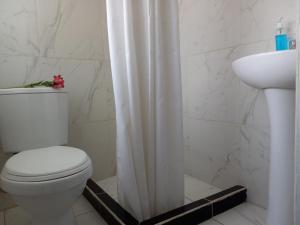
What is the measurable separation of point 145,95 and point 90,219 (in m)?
0.78

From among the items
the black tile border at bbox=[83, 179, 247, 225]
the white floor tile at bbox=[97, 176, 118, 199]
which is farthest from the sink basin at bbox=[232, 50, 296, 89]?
the white floor tile at bbox=[97, 176, 118, 199]

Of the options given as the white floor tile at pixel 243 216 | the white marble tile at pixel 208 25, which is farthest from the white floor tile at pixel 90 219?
the white marble tile at pixel 208 25

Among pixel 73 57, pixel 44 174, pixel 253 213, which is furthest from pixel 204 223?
pixel 73 57

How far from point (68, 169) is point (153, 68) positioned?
580 millimetres

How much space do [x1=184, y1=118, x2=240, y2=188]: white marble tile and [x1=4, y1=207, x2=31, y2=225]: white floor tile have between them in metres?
1.14

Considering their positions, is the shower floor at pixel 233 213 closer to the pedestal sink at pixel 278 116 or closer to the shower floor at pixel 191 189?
the shower floor at pixel 191 189

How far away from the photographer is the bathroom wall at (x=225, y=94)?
1225mm

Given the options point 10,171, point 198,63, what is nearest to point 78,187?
point 10,171

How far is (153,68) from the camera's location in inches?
42.4

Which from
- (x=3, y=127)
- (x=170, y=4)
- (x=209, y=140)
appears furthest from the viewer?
(x=209, y=140)

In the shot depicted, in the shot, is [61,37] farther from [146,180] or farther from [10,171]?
[146,180]

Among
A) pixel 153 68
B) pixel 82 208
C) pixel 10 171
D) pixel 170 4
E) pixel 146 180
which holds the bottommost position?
pixel 82 208

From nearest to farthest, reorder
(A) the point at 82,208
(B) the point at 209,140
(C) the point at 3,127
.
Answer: (C) the point at 3,127
(A) the point at 82,208
(B) the point at 209,140

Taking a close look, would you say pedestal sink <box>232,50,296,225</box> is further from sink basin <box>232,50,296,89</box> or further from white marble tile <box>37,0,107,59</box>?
white marble tile <box>37,0,107,59</box>
